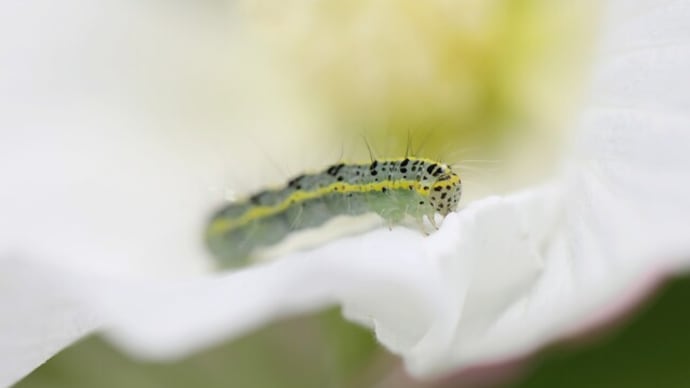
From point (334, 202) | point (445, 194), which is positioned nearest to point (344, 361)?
point (334, 202)

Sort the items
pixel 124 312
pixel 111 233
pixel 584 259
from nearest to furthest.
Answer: pixel 124 312
pixel 584 259
pixel 111 233

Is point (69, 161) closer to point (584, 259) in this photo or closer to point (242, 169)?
point (242, 169)

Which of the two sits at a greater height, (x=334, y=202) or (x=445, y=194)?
(x=334, y=202)

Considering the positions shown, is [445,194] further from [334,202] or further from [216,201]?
[216,201]

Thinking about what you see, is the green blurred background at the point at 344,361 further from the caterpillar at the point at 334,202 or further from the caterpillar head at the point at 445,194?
the caterpillar head at the point at 445,194

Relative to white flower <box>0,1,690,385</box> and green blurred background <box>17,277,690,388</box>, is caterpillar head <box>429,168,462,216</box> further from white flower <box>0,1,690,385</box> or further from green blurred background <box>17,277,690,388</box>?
green blurred background <box>17,277,690,388</box>

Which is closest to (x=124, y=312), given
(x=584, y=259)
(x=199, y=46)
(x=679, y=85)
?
(x=584, y=259)
